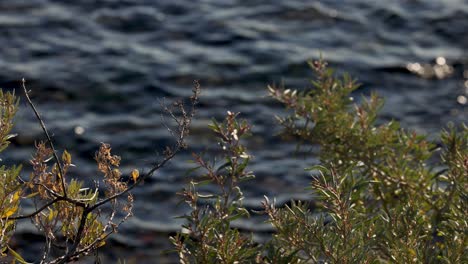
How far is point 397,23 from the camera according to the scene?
938 centimetres

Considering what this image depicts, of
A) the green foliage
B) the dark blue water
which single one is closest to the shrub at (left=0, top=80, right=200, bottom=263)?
the green foliage

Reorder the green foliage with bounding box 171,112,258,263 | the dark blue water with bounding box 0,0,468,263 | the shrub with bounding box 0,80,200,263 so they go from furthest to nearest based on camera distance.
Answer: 1. the dark blue water with bounding box 0,0,468,263
2. the green foliage with bounding box 171,112,258,263
3. the shrub with bounding box 0,80,200,263

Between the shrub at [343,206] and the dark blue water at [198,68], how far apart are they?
244 centimetres

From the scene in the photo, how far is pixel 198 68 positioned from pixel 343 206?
5.74 metres

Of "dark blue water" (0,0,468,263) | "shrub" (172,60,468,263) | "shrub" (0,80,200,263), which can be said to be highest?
"shrub" (0,80,200,263)

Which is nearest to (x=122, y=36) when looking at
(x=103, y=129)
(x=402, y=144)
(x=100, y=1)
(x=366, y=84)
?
(x=100, y=1)

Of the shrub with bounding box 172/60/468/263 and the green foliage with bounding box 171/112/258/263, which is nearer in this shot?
the shrub with bounding box 172/60/468/263

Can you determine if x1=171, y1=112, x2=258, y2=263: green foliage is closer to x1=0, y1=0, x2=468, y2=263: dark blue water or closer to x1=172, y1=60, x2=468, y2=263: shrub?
x1=172, y1=60, x2=468, y2=263: shrub

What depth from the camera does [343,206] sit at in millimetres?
2643

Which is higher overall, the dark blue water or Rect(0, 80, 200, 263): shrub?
Rect(0, 80, 200, 263): shrub

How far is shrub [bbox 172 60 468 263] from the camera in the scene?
2.71 m

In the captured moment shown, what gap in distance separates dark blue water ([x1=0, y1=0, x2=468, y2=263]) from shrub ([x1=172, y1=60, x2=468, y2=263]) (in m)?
2.44

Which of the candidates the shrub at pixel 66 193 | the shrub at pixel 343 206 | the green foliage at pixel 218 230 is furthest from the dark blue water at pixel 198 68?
the shrub at pixel 66 193

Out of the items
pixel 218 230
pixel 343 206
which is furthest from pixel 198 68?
pixel 343 206
